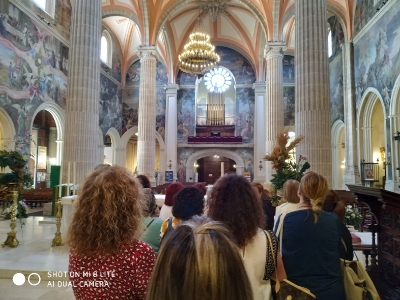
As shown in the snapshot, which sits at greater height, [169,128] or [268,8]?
[268,8]

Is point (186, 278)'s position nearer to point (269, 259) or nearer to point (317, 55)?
point (269, 259)

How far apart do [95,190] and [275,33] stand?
15394 millimetres

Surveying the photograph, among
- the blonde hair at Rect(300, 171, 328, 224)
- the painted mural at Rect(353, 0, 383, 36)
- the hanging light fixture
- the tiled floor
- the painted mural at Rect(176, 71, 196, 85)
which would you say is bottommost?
the tiled floor

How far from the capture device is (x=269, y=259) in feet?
5.41

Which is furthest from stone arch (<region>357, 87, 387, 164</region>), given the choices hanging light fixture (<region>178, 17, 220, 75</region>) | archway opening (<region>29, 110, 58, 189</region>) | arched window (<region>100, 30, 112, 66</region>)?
archway opening (<region>29, 110, 58, 189</region>)

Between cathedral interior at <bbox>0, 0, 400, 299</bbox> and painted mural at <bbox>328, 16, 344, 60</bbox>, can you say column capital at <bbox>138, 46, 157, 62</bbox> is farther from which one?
painted mural at <bbox>328, 16, 344, 60</bbox>

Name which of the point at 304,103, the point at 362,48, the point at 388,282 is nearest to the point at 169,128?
the point at 362,48

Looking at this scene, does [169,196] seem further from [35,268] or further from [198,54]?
[198,54]

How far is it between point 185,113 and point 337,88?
34.2ft

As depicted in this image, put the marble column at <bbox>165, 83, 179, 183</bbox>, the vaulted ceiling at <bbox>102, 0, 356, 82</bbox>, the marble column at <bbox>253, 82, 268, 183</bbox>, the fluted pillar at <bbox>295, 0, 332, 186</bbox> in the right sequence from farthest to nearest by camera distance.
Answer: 1. the marble column at <bbox>165, 83, 179, 183</bbox>
2. the marble column at <bbox>253, 82, 268, 183</bbox>
3. the vaulted ceiling at <bbox>102, 0, 356, 82</bbox>
4. the fluted pillar at <bbox>295, 0, 332, 186</bbox>

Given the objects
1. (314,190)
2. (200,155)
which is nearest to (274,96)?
(200,155)

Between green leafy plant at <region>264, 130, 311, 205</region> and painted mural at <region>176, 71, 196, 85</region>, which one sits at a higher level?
painted mural at <region>176, 71, 196, 85</region>

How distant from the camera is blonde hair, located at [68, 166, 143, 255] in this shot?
4.56ft

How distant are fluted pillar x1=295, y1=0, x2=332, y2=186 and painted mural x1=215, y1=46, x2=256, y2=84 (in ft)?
48.5
